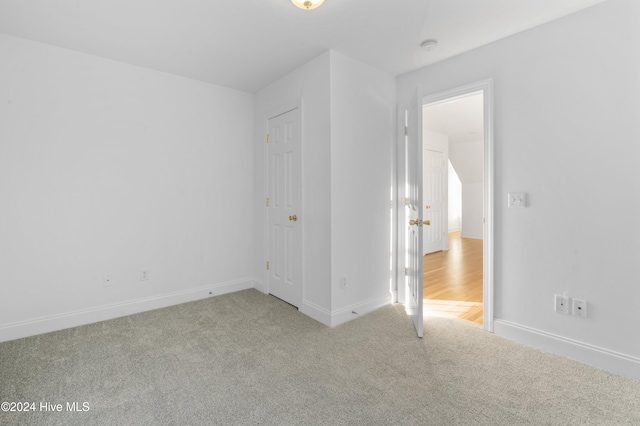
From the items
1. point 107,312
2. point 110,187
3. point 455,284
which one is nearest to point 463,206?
point 455,284

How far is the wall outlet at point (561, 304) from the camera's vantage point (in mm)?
2238

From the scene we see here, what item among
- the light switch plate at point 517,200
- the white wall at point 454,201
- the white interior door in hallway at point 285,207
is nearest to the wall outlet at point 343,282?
the white interior door in hallway at point 285,207

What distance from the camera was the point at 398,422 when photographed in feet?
5.15

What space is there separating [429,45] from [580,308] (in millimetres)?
2348

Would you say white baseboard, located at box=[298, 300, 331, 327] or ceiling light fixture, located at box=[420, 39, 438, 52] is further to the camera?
white baseboard, located at box=[298, 300, 331, 327]

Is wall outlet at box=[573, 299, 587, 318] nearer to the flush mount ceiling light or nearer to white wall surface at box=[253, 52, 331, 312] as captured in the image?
white wall surface at box=[253, 52, 331, 312]

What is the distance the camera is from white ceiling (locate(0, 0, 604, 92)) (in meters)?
2.10

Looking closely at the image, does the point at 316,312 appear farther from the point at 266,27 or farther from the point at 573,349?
the point at 266,27

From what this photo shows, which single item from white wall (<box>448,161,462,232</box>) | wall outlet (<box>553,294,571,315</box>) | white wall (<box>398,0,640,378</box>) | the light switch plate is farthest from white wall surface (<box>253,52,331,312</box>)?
white wall (<box>448,161,462,232</box>)

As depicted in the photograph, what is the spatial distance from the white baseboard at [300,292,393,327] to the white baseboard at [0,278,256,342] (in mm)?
1203

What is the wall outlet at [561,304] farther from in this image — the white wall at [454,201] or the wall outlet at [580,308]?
the white wall at [454,201]

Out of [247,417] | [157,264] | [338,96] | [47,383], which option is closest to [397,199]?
[338,96]

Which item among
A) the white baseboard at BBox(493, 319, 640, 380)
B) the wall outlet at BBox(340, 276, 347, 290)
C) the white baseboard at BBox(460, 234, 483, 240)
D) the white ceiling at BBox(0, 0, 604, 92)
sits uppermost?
the white ceiling at BBox(0, 0, 604, 92)

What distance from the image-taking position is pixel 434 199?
6.31 m
